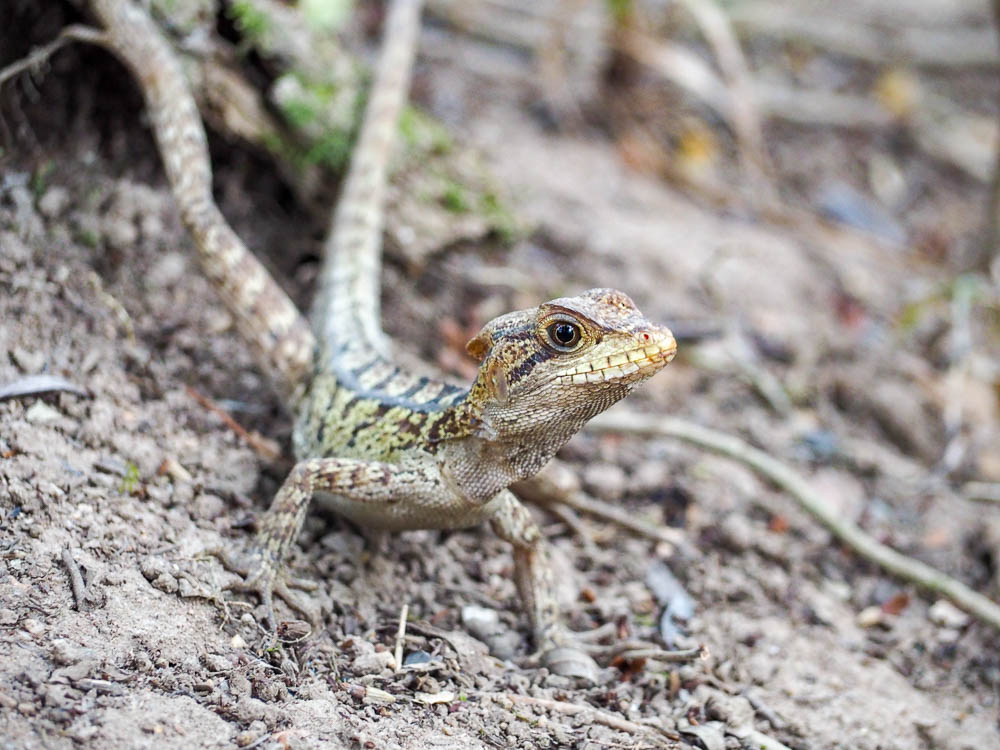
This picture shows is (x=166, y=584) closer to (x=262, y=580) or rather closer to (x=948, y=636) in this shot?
(x=262, y=580)

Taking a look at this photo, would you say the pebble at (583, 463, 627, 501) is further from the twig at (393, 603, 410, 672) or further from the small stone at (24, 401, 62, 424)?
the small stone at (24, 401, 62, 424)

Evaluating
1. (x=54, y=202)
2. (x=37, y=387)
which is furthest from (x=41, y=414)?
(x=54, y=202)

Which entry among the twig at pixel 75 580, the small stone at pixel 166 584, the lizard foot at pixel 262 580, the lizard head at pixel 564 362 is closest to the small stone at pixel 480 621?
the lizard foot at pixel 262 580

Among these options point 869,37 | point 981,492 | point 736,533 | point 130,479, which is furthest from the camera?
point 869,37

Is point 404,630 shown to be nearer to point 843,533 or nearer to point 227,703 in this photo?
point 227,703

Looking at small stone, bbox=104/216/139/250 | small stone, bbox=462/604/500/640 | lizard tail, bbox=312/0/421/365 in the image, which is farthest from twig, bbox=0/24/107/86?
small stone, bbox=462/604/500/640

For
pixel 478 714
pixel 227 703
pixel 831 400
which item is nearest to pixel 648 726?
pixel 478 714
